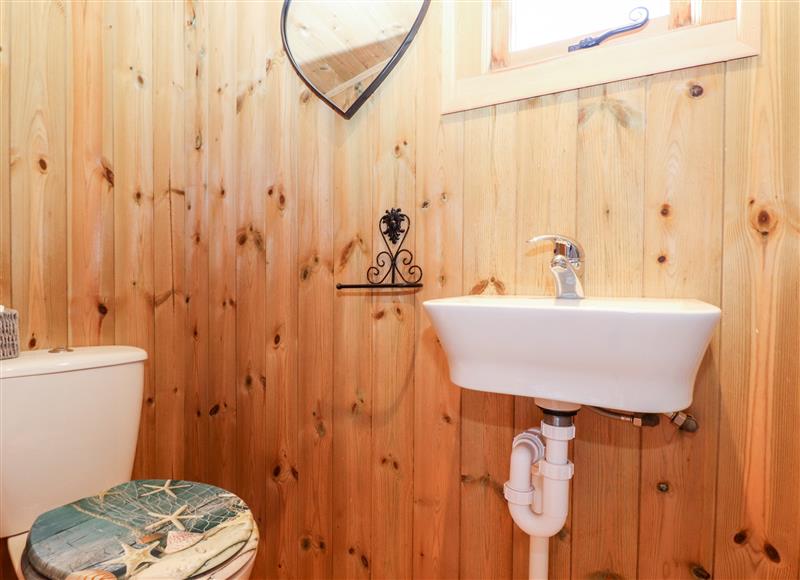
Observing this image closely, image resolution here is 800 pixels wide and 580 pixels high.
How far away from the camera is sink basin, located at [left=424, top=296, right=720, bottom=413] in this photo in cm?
65

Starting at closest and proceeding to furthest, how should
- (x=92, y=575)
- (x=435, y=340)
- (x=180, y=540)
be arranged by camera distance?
(x=92, y=575) < (x=180, y=540) < (x=435, y=340)

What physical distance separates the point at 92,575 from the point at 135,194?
3.61 feet

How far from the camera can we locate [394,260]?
1168 mm

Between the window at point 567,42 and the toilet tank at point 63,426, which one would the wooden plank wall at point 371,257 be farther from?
the toilet tank at point 63,426

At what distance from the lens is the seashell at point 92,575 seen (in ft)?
2.18

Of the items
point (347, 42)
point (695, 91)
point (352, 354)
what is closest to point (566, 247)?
point (695, 91)

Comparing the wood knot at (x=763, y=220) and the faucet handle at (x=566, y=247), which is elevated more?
the wood knot at (x=763, y=220)

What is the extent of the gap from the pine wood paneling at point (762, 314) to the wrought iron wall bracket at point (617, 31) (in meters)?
0.21

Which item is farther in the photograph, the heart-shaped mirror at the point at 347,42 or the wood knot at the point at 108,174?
the wood knot at the point at 108,174

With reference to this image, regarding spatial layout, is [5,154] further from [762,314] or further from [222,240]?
[762,314]

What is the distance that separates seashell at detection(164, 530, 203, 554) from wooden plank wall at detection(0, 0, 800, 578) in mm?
510

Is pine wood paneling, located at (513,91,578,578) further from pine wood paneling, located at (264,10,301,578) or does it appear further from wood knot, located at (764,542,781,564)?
pine wood paneling, located at (264,10,301,578)

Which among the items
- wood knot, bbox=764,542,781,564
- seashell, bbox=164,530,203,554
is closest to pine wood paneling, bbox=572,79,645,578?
wood knot, bbox=764,542,781,564

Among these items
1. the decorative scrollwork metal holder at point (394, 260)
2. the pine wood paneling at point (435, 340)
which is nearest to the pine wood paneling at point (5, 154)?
the decorative scrollwork metal holder at point (394, 260)
